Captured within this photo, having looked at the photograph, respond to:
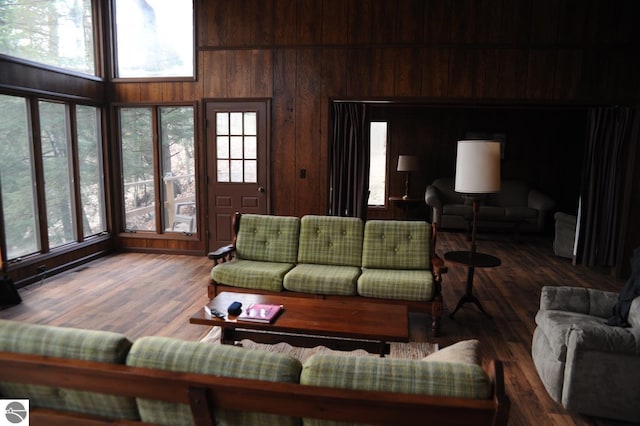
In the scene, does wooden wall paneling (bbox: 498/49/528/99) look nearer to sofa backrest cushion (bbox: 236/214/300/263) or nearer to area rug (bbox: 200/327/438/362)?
sofa backrest cushion (bbox: 236/214/300/263)

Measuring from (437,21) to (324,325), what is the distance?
13.6 feet

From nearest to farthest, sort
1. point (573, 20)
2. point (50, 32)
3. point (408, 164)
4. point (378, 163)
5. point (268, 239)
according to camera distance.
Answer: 1. point (268, 239)
2. point (50, 32)
3. point (573, 20)
4. point (408, 164)
5. point (378, 163)

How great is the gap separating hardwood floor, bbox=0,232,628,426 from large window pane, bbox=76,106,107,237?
1.81 ft

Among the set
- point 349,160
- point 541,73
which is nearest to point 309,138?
point 349,160

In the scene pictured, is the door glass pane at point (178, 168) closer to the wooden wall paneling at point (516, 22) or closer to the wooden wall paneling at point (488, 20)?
the wooden wall paneling at point (488, 20)

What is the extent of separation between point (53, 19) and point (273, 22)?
8.25 feet

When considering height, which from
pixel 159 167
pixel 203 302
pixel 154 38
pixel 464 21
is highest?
pixel 464 21

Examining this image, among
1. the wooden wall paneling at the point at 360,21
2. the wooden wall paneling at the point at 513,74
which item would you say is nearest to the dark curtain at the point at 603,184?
the wooden wall paneling at the point at 513,74

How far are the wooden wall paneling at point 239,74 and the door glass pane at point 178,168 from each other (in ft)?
2.25

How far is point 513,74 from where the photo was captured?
5.28 metres

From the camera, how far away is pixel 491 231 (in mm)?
8047

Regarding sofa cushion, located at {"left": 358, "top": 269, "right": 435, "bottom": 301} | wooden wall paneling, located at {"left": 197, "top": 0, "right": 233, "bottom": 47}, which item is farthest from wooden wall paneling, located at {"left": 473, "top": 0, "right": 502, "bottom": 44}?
sofa cushion, located at {"left": 358, "top": 269, "right": 435, "bottom": 301}

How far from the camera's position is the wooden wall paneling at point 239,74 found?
5668mm

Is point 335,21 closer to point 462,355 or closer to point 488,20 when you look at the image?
point 488,20
